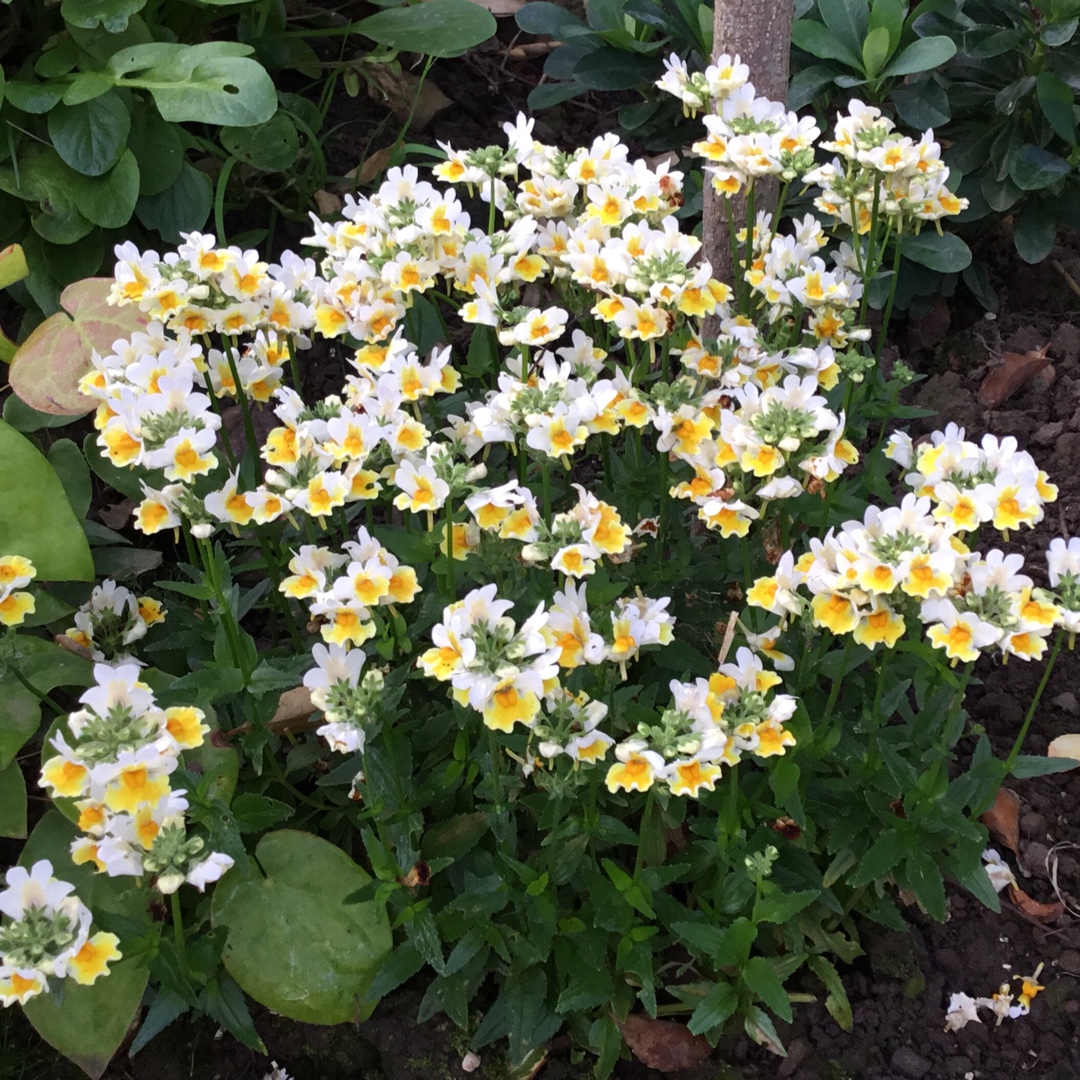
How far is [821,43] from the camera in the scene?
2951 millimetres

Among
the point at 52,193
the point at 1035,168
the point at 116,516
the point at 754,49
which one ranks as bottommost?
the point at 116,516

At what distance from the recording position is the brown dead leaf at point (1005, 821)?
2256 mm

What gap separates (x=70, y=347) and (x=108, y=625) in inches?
21.0

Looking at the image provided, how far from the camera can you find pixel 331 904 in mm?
1942

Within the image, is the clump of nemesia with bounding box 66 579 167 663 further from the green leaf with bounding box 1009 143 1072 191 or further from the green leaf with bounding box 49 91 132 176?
the green leaf with bounding box 1009 143 1072 191

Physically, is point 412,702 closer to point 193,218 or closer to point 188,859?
point 188,859

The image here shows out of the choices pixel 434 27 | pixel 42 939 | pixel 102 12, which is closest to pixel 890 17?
pixel 434 27

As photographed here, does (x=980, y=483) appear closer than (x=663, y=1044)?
Yes

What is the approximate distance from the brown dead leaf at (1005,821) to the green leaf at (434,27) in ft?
7.27

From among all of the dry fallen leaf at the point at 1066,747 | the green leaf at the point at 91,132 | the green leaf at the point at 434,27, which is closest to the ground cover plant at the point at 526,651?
the dry fallen leaf at the point at 1066,747

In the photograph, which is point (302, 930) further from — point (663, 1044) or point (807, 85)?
point (807, 85)

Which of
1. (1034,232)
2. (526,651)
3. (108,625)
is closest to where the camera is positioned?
(526,651)

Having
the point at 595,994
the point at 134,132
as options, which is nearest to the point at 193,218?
the point at 134,132

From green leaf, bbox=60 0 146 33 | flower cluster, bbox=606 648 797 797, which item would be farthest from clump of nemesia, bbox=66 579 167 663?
green leaf, bbox=60 0 146 33
